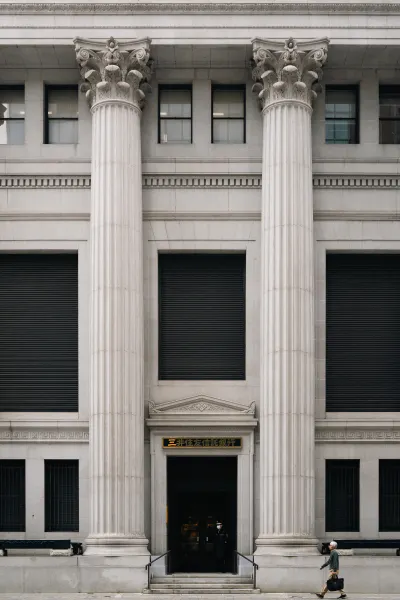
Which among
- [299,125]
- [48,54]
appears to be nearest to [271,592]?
[299,125]

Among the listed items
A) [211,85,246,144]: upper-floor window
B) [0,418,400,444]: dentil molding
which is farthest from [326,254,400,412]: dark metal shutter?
[211,85,246,144]: upper-floor window

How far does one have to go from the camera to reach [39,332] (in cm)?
3809

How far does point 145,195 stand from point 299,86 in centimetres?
616

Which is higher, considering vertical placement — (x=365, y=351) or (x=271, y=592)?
(x=365, y=351)

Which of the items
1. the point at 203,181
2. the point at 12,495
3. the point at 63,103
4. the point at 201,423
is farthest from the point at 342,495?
the point at 63,103

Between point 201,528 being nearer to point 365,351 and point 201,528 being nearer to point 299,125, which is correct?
point 365,351

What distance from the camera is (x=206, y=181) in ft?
125

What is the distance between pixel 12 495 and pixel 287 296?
11033 millimetres

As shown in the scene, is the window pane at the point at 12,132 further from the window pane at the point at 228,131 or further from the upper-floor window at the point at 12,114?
the window pane at the point at 228,131

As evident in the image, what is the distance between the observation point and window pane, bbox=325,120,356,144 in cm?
3884

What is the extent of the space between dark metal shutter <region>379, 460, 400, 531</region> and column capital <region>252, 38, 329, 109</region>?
1220 centimetres

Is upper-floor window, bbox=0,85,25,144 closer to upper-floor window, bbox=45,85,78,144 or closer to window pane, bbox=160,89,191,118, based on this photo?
upper-floor window, bbox=45,85,78,144

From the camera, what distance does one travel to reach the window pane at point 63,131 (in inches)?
1527

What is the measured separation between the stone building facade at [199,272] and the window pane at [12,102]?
0.25 ft
